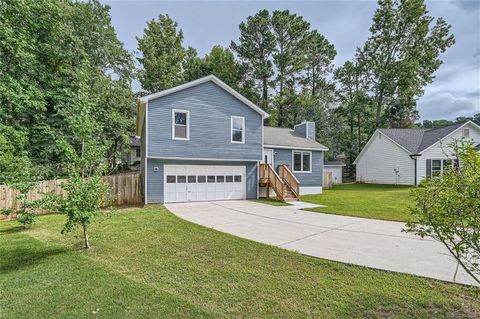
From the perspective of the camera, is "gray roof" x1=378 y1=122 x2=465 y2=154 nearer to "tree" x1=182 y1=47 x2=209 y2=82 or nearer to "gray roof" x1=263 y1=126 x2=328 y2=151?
"gray roof" x1=263 y1=126 x2=328 y2=151

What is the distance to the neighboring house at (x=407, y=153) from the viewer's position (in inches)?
824

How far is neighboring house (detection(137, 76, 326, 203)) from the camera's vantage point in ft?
40.7

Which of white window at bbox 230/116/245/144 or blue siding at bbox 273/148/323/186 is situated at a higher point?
white window at bbox 230/116/245/144

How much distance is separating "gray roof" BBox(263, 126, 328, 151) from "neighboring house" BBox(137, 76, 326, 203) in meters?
0.83

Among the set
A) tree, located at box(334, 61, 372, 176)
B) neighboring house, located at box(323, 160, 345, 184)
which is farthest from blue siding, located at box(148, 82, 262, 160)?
tree, located at box(334, 61, 372, 176)

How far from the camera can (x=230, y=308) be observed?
3293 mm

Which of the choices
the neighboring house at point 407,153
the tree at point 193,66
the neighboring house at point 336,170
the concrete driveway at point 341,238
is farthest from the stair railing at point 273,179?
the tree at point 193,66

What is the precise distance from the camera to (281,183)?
13.9m

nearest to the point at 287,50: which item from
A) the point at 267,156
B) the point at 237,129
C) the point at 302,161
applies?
the point at 302,161

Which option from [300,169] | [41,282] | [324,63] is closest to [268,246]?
[41,282]

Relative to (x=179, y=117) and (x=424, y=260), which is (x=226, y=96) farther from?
(x=424, y=260)

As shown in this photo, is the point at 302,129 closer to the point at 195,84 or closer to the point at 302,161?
the point at 302,161

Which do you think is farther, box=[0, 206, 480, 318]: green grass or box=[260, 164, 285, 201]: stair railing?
box=[260, 164, 285, 201]: stair railing

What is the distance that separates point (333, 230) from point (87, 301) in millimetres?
6121
